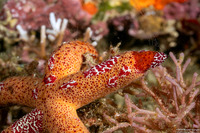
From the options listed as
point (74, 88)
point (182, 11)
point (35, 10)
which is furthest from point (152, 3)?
point (74, 88)

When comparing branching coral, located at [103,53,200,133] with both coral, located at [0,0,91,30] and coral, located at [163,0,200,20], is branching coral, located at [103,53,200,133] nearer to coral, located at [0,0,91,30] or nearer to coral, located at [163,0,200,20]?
coral, located at [0,0,91,30]

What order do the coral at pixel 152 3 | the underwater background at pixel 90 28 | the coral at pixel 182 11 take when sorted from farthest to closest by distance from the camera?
1. the coral at pixel 152 3
2. the coral at pixel 182 11
3. the underwater background at pixel 90 28

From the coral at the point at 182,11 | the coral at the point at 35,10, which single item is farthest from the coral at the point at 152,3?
the coral at the point at 35,10

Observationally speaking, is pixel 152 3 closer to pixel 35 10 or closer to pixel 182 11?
pixel 182 11

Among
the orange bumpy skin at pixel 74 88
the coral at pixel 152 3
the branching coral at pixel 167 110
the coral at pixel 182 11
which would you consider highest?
the coral at pixel 152 3

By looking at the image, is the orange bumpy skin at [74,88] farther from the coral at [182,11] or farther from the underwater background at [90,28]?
the coral at [182,11]

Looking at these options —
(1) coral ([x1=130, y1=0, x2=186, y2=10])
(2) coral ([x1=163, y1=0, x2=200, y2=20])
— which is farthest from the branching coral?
(1) coral ([x1=130, y1=0, x2=186, y2=10])

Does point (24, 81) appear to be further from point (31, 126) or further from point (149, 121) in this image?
point (149, 121)
